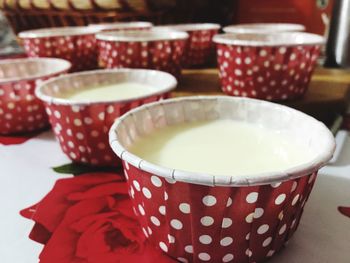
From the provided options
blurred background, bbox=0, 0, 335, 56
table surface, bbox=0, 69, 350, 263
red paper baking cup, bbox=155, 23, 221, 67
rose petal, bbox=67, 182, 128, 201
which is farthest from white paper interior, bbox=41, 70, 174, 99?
blurred background, bbox=0, 0, 335, 56

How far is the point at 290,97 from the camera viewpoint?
2.77ft

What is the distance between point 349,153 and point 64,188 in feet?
1.64

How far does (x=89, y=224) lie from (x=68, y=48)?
72cm

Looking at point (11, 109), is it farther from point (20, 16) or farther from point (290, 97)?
point (20, 16)

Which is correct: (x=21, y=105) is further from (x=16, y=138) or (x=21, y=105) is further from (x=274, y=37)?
(x=274, y=37)

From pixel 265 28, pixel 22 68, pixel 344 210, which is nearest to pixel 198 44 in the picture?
pixel 265 28

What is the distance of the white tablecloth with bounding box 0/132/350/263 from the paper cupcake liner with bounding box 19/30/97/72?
0.39 meters

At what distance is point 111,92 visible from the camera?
0.79m

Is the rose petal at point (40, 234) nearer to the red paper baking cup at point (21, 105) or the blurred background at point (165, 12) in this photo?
the red paper baking cup at point (21, 105)

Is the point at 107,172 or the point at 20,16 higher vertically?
the point at 20,16

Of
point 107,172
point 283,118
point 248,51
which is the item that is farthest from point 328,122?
point 107,172

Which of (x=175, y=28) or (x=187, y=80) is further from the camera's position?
(x=175, y=28)

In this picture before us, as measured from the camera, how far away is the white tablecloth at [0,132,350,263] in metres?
0.47

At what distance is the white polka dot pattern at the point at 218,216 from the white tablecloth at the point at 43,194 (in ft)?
0.18
